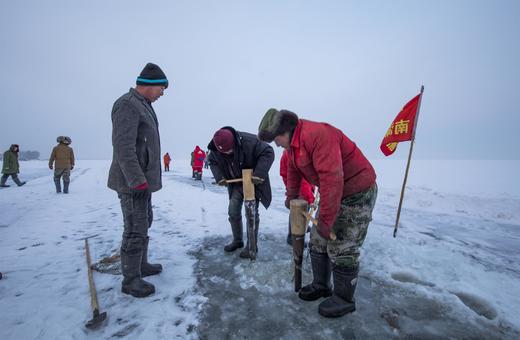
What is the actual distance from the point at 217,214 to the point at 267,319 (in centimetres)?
403

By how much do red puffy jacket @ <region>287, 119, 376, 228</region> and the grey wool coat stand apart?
144 cm

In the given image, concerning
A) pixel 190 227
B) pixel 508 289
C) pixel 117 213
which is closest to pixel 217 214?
pixel 190 227

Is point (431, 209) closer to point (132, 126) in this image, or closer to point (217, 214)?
point (217, 214)

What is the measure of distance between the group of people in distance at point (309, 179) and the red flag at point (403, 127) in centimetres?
318

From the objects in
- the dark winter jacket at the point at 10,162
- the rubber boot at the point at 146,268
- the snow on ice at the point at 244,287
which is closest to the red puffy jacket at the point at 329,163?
the snow on ice at the point at 244,287

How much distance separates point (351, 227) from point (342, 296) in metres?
0.65

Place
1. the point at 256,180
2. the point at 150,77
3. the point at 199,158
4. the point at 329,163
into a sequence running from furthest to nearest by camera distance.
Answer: the point at 199,158, the point at 256,180, the point at 150,77, the point at 329,163

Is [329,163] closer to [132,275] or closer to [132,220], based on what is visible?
[132,220]

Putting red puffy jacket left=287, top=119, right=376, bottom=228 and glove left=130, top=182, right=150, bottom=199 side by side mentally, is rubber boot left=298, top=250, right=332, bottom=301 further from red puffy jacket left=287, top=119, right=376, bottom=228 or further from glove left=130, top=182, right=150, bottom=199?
glove left=130, top=182, right=150, bottom=199

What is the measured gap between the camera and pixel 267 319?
2.13 m

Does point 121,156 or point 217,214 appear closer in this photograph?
point 121,156

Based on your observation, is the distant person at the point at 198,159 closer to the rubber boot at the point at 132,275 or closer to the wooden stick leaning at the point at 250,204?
the wooden stick leaning at the point at 250,204

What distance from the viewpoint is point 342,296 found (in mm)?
2215

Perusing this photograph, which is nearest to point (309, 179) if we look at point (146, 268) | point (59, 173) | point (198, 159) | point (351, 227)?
point (351, 227)
